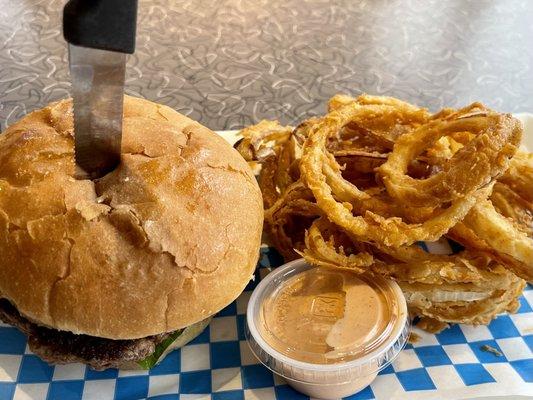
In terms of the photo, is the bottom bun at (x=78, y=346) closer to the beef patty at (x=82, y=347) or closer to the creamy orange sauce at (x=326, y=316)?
the beef patty at (x=82, y=347)

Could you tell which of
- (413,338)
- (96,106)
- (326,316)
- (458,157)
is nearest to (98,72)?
(96,106)

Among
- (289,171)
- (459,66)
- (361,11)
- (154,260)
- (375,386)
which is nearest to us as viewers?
(154,260)

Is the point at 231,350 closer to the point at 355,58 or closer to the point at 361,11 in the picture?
the point at 355,58

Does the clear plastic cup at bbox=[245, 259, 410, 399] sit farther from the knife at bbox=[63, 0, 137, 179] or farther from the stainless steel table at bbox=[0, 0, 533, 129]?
the stainless steel table at bbox=[0, 0, 533, 129]

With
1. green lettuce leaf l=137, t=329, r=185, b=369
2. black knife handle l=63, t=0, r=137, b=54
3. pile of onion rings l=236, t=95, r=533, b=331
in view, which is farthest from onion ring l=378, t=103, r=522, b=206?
black knife handle l=63, t=0, r=137, b=54

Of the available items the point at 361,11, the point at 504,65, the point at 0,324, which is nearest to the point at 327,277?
the point at 0,324
